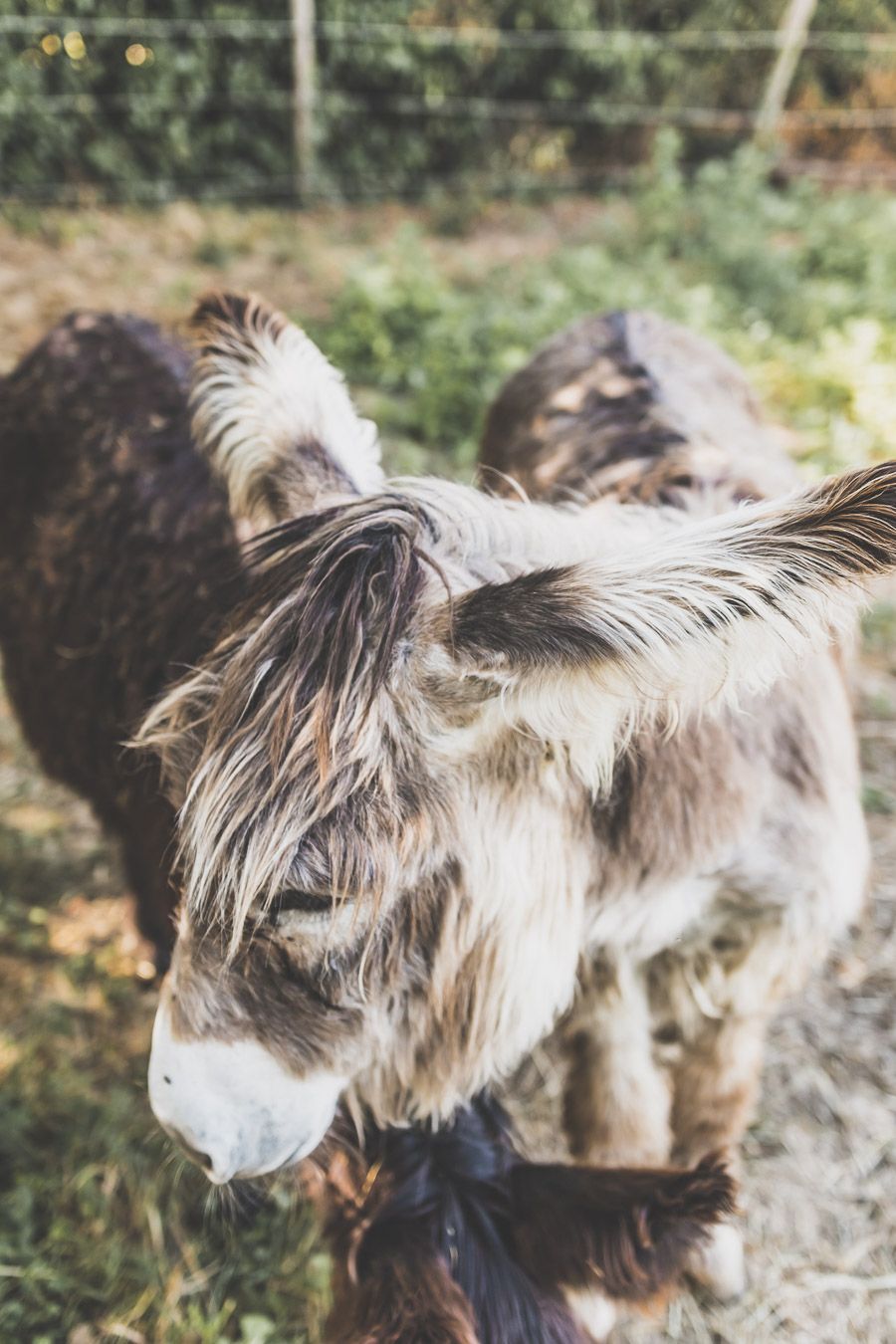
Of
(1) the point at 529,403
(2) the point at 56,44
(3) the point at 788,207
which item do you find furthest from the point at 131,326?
(3) the point at 788,207

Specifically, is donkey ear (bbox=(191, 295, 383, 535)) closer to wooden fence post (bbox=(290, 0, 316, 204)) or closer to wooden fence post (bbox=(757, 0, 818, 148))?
wooden fence post (bbox=(290, 0, 316, 204))

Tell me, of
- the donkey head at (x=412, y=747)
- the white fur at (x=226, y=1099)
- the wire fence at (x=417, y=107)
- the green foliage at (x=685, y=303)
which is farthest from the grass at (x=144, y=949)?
the donkey head at (x=412, y=747)

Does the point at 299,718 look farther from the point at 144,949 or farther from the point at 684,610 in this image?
the point at 144,949

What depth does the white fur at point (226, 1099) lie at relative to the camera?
→ 1.43 m

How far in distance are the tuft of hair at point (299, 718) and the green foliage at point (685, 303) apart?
326 cm

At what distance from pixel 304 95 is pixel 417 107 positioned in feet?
2.86

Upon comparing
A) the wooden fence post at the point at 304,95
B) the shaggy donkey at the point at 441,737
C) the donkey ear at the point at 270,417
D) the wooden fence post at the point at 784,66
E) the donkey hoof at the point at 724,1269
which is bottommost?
the donkey hoof at the point at 724,1269

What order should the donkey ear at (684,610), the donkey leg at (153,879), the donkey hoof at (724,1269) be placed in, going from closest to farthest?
the donkey ear at (684,610)
the donkey leg at (153,879)
the donkey hoof at (724,1269)

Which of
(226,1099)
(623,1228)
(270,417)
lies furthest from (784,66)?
(226,1099)

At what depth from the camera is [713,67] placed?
7.69m

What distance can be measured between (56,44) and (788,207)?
491cm

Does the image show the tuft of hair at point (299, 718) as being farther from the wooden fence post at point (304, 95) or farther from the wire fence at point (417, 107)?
the wooden fence post at point (304, 95)

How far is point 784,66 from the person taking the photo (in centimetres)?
748

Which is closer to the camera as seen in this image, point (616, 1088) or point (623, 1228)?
point (623, 1228)
